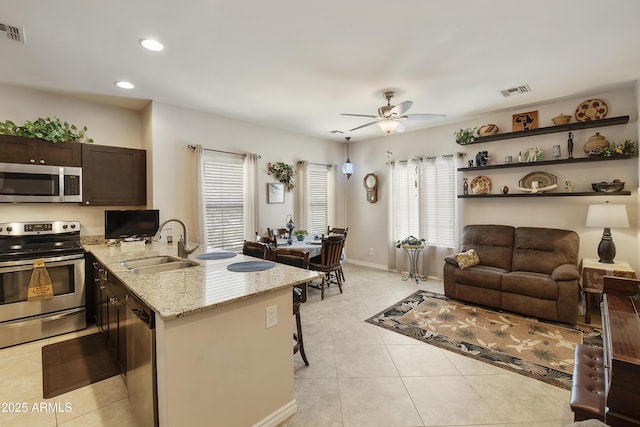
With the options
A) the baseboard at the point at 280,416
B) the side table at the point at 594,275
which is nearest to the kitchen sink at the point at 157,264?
the baseboard at the point at 280,416

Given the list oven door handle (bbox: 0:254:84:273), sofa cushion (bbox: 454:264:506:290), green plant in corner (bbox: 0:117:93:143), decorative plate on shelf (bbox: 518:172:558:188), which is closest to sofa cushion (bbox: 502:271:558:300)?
sofa cushion (bbox: 454:264:506:290)

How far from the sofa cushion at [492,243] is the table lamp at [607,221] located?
98 centimetres

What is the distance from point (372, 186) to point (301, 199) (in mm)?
1663

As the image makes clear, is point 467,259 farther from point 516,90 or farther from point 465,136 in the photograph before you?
point 516,90

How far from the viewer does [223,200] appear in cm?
475

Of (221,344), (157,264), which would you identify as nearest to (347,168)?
(157,264)

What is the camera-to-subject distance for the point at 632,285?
6.32 ft

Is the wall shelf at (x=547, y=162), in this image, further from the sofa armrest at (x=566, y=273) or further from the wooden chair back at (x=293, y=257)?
the wooden chair back at (x=293, y=257)

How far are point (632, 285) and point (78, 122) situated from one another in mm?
5824

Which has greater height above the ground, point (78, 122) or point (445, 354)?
point (78, 122)

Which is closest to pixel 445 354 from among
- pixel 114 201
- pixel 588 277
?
pixel 588 277

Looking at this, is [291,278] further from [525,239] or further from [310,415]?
[525,239]

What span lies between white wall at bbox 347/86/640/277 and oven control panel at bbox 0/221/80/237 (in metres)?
5.10

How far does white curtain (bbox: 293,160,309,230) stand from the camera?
19.3ft
